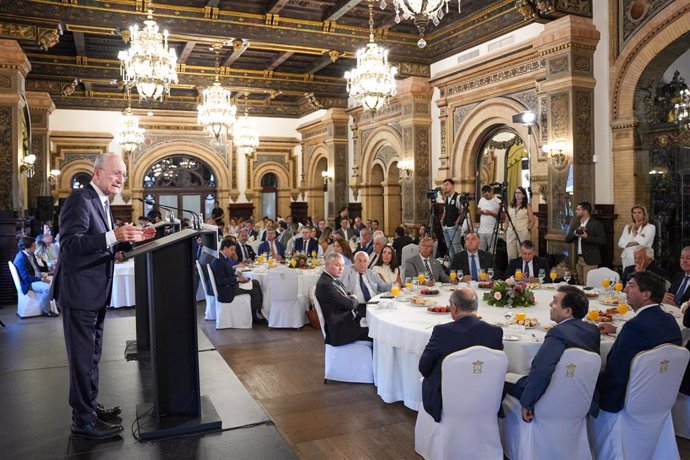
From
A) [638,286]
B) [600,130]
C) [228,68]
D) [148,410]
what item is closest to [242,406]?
[148,410]

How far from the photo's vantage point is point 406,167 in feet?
44.0

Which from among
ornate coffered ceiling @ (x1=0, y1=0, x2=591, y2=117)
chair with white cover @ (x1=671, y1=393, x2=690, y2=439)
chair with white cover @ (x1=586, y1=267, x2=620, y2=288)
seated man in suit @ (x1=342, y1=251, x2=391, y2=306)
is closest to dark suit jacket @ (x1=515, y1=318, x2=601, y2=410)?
chair with white cover @ (x1=671, y1=393, x2=690, y2=439)

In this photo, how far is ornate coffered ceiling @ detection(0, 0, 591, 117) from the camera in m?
9.08

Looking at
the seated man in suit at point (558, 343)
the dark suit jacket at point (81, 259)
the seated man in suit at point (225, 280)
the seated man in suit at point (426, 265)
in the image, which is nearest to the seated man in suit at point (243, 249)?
the seated man in suit at point (225, 280)

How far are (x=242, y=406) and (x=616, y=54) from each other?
804 centimetres

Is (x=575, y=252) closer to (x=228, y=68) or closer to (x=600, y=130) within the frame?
(x=600, y=130)

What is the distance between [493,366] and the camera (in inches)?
132

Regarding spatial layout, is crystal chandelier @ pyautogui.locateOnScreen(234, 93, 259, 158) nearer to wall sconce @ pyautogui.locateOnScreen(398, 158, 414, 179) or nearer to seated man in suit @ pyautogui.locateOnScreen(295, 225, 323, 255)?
wall sconce @ pyautogui.locateOnScreen(398, 158, 414, 179)

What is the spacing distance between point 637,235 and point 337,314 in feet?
15.5

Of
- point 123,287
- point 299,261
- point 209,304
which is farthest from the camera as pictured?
point 123,287

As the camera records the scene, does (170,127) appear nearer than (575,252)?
No

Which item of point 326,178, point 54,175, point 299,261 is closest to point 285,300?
point 299,261

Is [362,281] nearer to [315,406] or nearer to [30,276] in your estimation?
[315,406]

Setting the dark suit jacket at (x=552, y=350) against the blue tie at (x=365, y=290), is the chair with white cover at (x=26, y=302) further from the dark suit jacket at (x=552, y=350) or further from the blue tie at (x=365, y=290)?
the dark suit jacket at (x=552, y=350)
